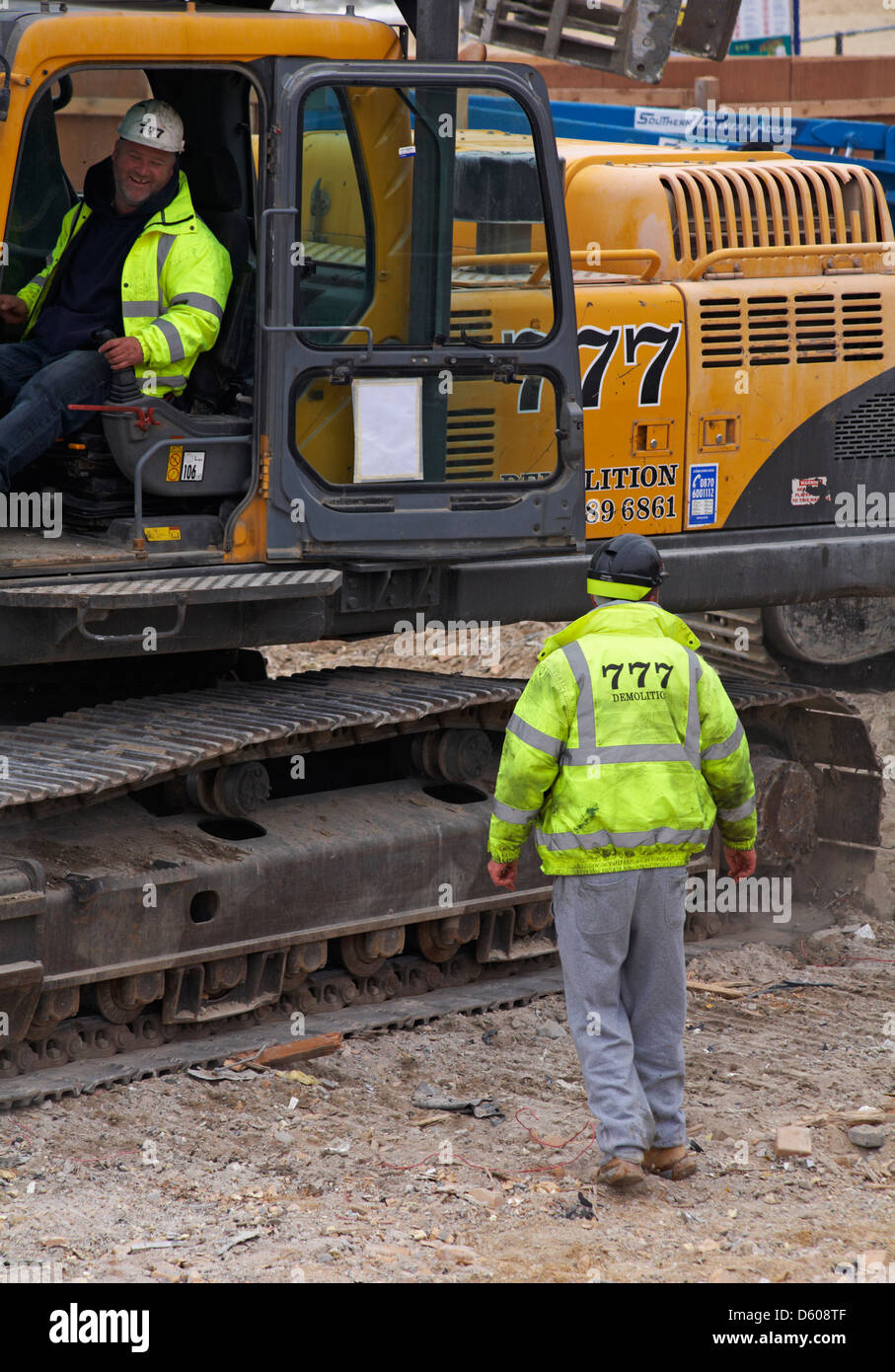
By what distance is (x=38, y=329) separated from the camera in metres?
5.61

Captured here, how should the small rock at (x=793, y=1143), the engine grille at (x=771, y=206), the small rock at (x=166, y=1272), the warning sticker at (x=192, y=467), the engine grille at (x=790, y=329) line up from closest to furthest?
the small rock at (x=166, y=1272) → the small rock at (x=793, y=1143) → the warning sticker at (x=192, y=467) → the engine grille at (x=790, y=329) → the engine grille at (x=771, y=206)

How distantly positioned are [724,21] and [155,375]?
249cm

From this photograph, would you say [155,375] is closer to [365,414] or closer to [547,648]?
[365,414]

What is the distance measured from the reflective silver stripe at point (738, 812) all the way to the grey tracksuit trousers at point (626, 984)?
0.27 m

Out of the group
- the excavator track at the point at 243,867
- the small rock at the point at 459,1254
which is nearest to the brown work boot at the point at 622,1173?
the small rock at the point at 459,1254

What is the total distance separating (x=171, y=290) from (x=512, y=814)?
1.93 m

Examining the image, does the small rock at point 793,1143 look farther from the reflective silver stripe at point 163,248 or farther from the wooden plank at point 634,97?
the wooden plank at point 634,97

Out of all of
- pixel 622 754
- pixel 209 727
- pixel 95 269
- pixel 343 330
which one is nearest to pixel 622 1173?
pixel 622 754

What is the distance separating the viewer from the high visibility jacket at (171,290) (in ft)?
17.6

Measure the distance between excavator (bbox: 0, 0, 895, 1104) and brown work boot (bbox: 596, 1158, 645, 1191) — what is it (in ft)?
4.99

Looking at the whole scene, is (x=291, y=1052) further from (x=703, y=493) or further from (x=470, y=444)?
(x=703, y=493)

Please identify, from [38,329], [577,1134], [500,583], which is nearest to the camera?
[577,1134]

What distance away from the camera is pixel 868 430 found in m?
6.96

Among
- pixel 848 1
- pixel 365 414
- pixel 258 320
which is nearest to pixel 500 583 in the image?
pixel 365 414
